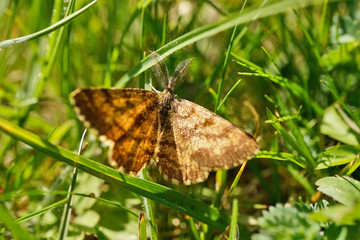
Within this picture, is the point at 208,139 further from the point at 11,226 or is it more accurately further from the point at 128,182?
the point at 11,226

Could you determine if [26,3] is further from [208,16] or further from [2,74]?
[208,16]

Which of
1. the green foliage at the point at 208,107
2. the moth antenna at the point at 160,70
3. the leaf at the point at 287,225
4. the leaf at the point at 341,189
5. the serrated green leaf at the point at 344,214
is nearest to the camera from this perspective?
the serrated green leaf at the point at 344,214

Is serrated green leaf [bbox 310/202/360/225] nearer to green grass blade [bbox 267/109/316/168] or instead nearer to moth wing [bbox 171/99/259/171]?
moth wing [bbox 171/99/259/171]

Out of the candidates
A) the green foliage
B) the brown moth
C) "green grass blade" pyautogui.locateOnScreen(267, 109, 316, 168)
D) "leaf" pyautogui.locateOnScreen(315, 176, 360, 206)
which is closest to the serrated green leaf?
the green foliage

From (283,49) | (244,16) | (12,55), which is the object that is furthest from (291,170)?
(12,55)

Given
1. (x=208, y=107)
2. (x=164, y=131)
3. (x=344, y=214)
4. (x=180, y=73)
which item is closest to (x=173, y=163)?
(x=164, y=131)

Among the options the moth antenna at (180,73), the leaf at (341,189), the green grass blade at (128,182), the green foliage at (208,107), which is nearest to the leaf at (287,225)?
the green foliage at (208,107)

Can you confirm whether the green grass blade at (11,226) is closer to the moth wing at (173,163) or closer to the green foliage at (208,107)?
the green foliage at (208,107)

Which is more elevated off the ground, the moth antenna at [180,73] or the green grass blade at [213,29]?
the green grass blade at [213,29]
